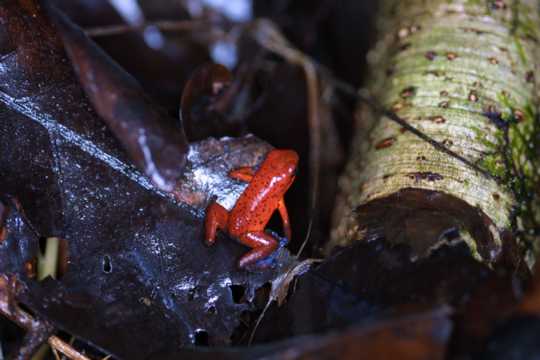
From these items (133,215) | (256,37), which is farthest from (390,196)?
(256,37)

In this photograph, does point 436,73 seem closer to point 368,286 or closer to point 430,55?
point 430,55

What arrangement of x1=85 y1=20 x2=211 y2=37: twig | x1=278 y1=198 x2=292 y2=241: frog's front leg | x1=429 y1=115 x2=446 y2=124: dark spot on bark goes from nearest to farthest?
x1=429 y1=115 x2=446 y2=124: dark spot on bark
x1=278 y1=198 x2=292 y2=241: frog's front leg
x1=85 y1=20 x2=211 y2=37: twig

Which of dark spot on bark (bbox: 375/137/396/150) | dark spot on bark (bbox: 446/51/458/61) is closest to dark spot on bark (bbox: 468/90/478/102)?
dark spot on bark (bbox: 446/51/458/61)

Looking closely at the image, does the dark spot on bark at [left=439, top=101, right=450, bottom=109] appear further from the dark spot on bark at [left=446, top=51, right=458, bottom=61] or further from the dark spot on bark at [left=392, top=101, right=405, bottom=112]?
the dark spot on bark at [left=446, top=51, right=458, bottom=61]

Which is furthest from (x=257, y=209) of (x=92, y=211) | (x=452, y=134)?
(x=452, y=134)

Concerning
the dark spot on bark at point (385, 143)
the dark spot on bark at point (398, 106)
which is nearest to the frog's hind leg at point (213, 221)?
the dark spot on bark at point (385, 143)

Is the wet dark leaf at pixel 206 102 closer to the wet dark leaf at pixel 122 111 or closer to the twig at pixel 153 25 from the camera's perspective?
the wet dark leaf at pixel 122 111

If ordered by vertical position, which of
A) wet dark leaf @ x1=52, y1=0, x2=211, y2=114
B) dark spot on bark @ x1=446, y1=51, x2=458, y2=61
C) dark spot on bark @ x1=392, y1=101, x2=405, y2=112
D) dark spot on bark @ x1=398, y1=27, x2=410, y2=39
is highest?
wet dark leaf @ x1=52, y1=0, x2=211, y2=114
